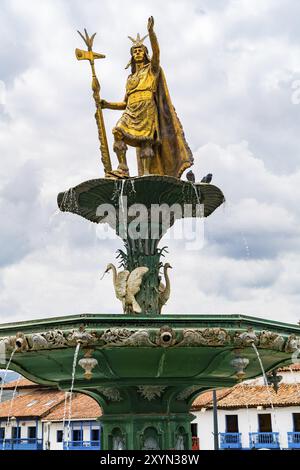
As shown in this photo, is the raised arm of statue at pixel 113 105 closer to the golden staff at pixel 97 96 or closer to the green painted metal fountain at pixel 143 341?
the golden staff at pixel 97 96

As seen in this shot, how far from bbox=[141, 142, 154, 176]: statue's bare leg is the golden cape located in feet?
0.49

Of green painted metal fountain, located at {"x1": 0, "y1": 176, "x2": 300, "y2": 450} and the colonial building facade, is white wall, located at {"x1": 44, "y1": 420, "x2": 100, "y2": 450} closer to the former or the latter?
the colonial building facade

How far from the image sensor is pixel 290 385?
48.9m

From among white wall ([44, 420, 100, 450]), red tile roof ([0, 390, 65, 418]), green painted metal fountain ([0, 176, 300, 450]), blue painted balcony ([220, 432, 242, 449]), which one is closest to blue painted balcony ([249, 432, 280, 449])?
blue painted balcony ([220, 432, 242, 449])

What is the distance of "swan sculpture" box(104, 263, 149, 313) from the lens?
521 inches

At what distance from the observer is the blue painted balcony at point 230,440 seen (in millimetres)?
48125

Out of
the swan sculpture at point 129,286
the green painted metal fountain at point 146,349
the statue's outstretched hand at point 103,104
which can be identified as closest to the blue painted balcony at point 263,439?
the green painted metal fountain at point 146,349

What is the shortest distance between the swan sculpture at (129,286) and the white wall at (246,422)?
34.9 m

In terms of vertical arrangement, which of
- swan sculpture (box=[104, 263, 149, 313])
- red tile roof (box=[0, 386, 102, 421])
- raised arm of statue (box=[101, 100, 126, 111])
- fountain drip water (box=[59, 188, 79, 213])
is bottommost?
swan sculpture (box=[104, 263, 149, 313])

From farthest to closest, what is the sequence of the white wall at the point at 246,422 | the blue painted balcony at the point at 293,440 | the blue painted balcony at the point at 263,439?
the white wall at the point at 246,422 < the blue painted balcony at the point at 263,439 < the blue painted balcony at the point at 293,440

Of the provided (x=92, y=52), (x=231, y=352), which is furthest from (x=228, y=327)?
(x=92, y=52)

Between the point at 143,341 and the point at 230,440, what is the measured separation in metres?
40.3

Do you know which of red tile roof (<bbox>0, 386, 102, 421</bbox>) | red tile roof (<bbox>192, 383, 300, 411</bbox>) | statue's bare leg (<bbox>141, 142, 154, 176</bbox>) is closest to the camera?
statue's bare leg (<bbox>141, 142, 154, 176</bbox>)
